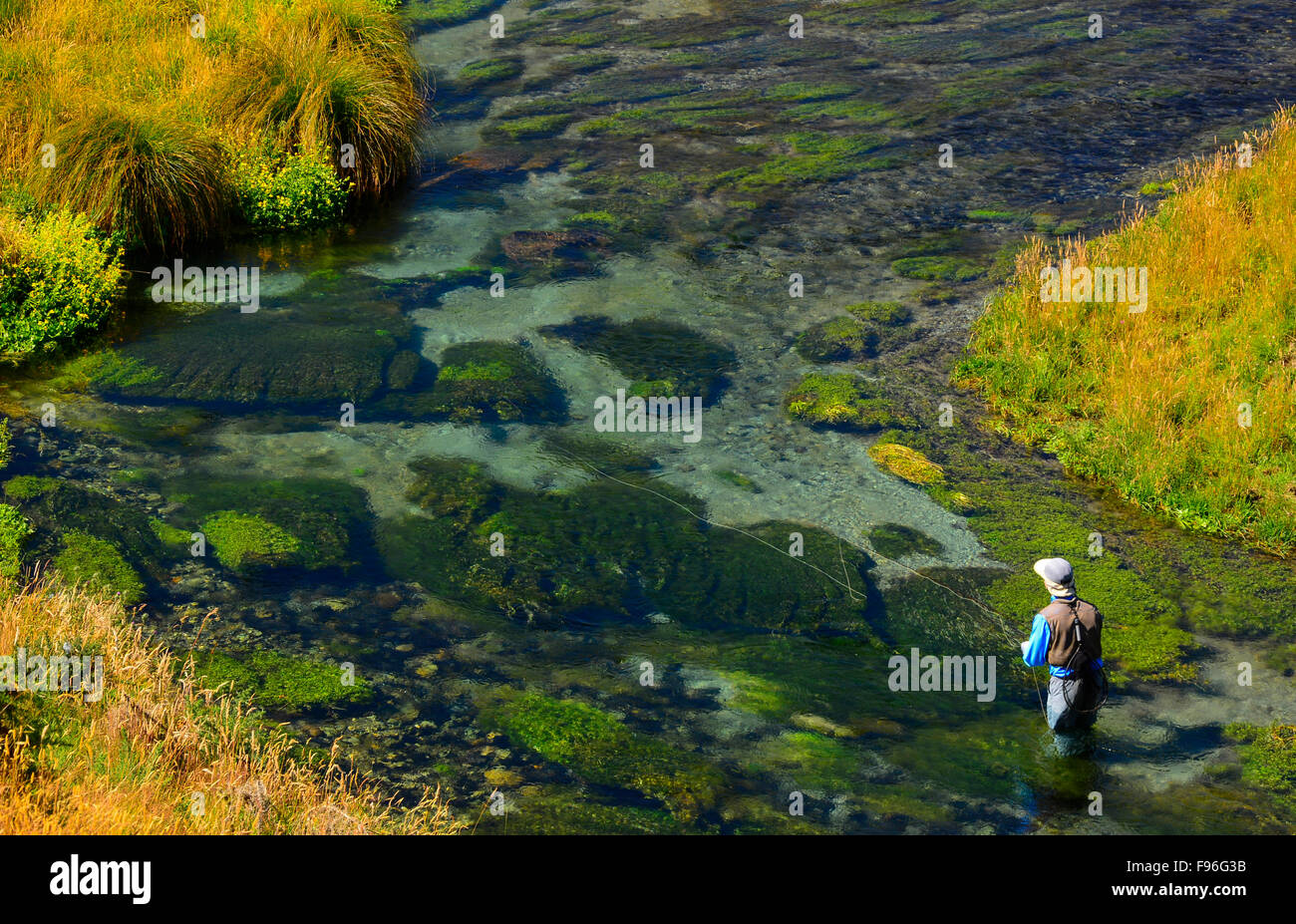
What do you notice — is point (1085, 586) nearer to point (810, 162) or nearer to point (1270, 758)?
point (1270, 758)

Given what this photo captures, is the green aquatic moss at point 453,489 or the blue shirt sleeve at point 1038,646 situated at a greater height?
the green aquatic moss at point 453,489

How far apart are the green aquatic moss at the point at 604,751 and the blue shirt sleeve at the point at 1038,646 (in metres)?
2.33

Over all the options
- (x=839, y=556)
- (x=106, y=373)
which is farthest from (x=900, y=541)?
(x=106, y=373)

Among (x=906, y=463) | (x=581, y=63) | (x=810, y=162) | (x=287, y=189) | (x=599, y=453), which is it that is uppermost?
(x=581, y=63)

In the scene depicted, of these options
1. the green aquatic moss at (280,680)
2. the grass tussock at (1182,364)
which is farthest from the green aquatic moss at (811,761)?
the grass tussock at (1182,364)

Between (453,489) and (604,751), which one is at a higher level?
(453,489)

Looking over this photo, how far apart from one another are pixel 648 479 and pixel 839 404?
8.66 feet

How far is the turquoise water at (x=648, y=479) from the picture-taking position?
8.29 m

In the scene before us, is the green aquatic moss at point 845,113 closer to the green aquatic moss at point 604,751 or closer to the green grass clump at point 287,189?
the green grass clump at point 287,189

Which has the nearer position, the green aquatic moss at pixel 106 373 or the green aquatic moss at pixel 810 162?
the green aquatic moss at pixel 106 373

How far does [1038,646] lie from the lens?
26.6 ft

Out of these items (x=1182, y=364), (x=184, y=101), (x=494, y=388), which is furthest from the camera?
(x=184, y=101)
